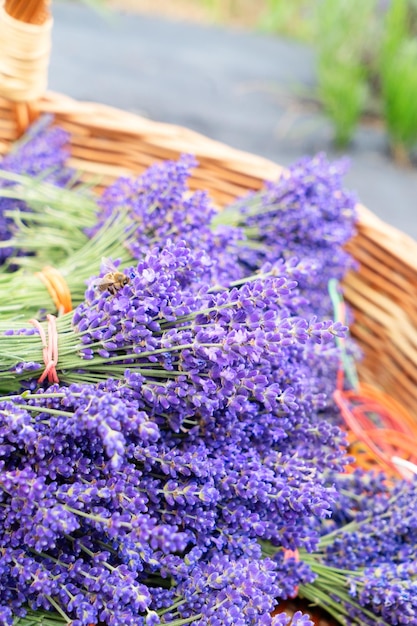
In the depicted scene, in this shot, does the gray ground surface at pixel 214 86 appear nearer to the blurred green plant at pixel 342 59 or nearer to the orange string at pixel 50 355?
the blurred green plant at pixel 342 59

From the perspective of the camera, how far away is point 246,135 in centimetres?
250

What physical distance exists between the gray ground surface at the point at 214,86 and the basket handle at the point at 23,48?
1.25 metres

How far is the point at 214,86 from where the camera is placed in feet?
8.82

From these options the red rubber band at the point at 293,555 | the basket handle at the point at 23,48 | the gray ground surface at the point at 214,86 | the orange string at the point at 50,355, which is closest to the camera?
the orange string at the point at 50,355

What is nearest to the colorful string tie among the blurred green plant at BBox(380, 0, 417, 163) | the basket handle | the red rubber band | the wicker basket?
the wicker basket

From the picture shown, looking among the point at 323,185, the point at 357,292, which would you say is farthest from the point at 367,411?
the point at 323,185

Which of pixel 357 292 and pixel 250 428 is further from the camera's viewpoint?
pixel 357 292

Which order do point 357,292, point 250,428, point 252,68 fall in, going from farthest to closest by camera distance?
point 252,68
point 357,292
point 250,428

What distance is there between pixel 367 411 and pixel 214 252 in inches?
20.9

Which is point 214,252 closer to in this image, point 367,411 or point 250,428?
point 250,428

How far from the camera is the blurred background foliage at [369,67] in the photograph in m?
2.37

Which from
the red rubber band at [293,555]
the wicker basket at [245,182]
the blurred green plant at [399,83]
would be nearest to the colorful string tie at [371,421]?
the wicker basket at [245,182]

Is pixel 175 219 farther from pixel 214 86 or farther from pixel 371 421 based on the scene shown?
pixel 214 86

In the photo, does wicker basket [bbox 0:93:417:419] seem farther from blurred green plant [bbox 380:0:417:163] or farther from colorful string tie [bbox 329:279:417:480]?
blurred green plant [bbox 380:0:417:163]
